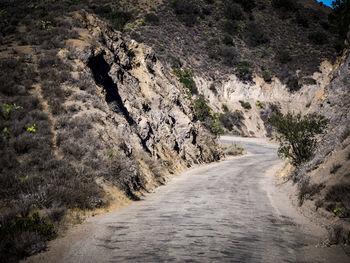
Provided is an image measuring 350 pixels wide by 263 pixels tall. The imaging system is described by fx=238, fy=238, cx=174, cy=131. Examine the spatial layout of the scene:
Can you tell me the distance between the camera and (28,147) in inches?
363

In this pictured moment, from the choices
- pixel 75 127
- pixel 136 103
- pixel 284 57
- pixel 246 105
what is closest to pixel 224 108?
pixel 246 105

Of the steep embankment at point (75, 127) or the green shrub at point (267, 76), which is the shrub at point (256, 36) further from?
the steep embankment at point (75, 127)

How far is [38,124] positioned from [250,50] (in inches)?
2670

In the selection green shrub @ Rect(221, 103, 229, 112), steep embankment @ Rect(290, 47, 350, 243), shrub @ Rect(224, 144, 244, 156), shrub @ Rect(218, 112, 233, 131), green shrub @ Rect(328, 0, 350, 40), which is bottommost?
shrub @ Rect(224, 144, 244, 156)

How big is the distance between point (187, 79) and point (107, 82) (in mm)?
32929

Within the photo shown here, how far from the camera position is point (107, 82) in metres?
18.5

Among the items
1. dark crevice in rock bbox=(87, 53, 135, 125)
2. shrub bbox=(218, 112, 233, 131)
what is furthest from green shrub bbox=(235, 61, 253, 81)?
dark crevice in rock bbox=(87, 53, 135, 125)

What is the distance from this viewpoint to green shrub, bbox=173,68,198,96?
4803 cm

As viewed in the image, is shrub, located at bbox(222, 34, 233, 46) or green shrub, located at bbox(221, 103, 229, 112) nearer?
green shrub, located at bbox(221, 103, 229, 112)

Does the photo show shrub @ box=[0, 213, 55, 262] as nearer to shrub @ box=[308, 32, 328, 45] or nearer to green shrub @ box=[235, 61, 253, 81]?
green shrub @ box=[235, 61, 253, 81]

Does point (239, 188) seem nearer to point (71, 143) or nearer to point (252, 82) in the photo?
point (71, 143)

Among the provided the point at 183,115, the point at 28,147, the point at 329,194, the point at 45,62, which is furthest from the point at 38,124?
the point at 183,115

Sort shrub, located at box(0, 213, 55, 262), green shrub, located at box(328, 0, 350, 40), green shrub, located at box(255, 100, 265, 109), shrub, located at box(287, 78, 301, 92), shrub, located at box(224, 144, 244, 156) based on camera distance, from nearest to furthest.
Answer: shrub, located at box(0, 213, 55, 262) < green shrub, located at box(328, 0, 350, 40) < shrub, located at box(224, 144, 244, 156) < green shrub, located at box(255, 100, 265, 109) < shrub, located at box(287, 78, 301, 92)

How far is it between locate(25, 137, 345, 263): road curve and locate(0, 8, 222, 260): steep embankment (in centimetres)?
111
